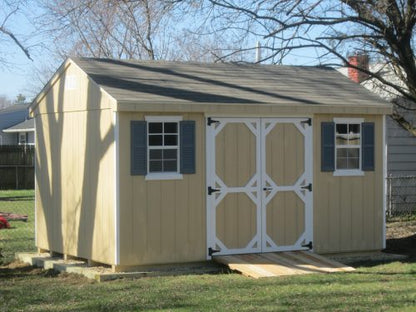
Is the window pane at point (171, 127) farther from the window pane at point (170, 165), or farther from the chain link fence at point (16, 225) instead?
the chain link fence at point (16, 225)

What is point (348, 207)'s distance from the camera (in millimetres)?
14133

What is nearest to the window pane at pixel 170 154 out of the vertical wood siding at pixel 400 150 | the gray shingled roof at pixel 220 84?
the gray shingled roof at pixel 220 84

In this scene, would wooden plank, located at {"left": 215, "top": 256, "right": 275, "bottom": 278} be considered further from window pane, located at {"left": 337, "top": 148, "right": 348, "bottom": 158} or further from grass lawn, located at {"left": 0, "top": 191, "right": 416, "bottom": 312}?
window pane, located at {"left": 337, "top": 148, "right": 348, "bottom": 158}

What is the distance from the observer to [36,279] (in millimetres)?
12398

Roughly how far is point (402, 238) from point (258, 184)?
469cm

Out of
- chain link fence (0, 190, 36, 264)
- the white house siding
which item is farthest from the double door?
the white house siding

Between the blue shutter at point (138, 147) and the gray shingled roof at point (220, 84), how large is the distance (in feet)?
1.35

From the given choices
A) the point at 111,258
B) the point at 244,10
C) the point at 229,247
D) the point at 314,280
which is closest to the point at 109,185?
the point at 111,258

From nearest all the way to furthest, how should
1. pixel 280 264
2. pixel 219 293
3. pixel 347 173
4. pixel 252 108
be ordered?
pixel 219 293, pixel 280 264, pixel 252 108, pixel 347 173

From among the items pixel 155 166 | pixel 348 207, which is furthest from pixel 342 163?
pixel 155 166

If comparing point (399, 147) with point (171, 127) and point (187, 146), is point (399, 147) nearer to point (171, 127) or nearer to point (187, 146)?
point (187, 146)

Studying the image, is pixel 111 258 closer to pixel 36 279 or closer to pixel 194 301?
pixel 36 279

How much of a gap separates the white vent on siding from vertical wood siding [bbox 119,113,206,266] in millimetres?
1651

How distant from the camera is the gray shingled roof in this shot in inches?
502
